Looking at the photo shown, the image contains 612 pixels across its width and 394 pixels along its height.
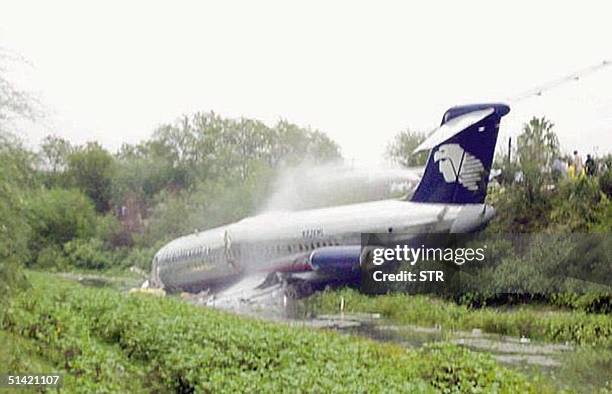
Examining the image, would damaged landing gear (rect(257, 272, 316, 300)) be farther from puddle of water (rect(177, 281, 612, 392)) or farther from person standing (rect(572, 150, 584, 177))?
person standing (rect(572, 150, 584, 177))

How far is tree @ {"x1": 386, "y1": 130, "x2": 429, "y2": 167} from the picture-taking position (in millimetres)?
5781

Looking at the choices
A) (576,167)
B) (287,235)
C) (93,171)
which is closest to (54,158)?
(93,171)

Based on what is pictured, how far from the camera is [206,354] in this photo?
509 centimetres

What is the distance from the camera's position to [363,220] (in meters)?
5.66

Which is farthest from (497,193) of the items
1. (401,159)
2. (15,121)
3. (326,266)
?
(15,121)

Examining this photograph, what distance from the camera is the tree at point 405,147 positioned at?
578 cm

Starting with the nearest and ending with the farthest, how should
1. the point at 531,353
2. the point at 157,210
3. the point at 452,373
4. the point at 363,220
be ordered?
the point at 452,373
the point at 531,353
the point at 363,220
the point at 157,210

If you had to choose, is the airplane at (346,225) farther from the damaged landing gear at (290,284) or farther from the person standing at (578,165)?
the person standing at (578,165)

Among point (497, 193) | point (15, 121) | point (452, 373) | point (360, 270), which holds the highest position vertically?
point (15, 121)

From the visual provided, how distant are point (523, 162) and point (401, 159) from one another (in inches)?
24.8

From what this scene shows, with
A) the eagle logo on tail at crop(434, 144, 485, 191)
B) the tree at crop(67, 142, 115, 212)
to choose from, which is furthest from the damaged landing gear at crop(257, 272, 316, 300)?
the tree at crop(67, 142, 115, 212)

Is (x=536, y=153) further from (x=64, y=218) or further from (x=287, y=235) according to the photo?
(x=64, y=218)

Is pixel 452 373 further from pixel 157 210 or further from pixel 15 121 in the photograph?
pixel 15 121

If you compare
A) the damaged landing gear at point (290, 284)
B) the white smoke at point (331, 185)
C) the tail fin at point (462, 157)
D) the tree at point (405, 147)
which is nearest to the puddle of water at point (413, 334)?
the damaged landing gear at point (290, 284)
